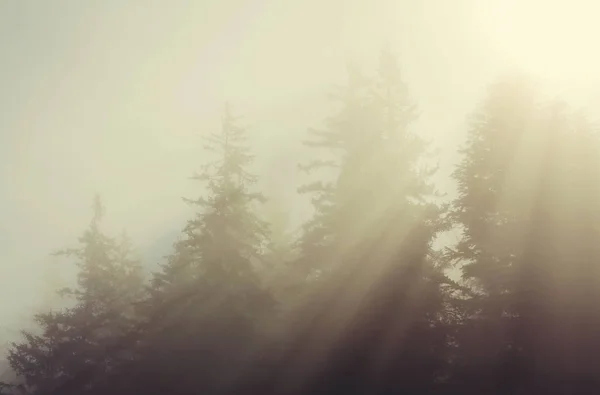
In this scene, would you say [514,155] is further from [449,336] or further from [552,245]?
[449,336]

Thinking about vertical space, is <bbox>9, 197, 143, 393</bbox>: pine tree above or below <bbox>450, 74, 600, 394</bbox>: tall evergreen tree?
below

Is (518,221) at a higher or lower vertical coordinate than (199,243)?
higher

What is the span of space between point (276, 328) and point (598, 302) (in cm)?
1137

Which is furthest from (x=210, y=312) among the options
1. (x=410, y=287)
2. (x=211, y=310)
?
(x=410, y=287)

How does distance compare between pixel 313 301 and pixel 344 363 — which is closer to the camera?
pixel 344 363

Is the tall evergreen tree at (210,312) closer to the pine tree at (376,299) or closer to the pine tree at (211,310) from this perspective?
the pine tree at (211,310)

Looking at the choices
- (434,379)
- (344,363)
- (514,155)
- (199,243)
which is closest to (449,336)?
(434,379)

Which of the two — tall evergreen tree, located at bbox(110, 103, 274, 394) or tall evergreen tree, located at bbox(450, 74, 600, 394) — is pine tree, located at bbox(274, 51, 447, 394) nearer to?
tall evergreen tree, located at bbox(450, 74, 600, 394)

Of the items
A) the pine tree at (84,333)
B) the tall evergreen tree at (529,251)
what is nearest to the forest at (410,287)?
the tall evergreen tree at (529,251)

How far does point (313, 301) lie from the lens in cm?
2236

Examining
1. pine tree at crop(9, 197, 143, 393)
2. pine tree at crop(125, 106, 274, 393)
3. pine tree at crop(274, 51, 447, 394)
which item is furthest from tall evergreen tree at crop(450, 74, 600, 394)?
pine tree at crop(9, 197, 143, 393)

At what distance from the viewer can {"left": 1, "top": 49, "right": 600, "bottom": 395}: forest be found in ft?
64.0

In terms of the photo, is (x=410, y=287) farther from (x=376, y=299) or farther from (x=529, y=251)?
(x=529, y=251)

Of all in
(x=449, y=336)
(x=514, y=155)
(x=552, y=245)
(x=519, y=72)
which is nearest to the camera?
(x=552, y=245)
